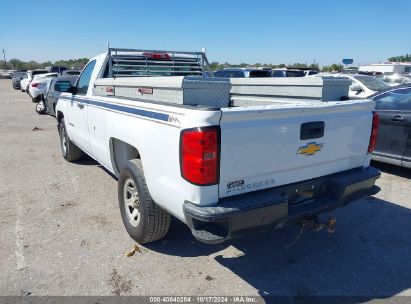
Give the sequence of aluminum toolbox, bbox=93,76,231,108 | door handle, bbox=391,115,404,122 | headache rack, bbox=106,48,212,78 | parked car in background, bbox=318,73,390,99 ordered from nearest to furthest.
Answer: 1. aluminum toolbox, bbox=93,76,231,108
2. headache rack, bbox=106,48,212,78
3. door handle, bbox=391,115,404,122
4. parked car in background, bbox=318,73,390,99

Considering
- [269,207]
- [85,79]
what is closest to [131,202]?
[269,207]

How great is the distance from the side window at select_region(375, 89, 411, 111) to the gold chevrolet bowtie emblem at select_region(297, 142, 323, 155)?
3412mm

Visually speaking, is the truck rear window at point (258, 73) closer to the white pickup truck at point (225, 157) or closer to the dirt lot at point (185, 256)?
the dirt lot at point (185, 256)

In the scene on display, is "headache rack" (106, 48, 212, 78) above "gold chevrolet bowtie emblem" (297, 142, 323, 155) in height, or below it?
above

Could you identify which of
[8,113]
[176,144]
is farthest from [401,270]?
[8,113]

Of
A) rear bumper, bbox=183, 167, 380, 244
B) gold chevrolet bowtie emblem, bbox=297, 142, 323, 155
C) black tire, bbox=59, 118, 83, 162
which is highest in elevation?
gold chevrolet bowtie emblem, bbox=297, 142, 323, 155

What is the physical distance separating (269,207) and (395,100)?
174 inches

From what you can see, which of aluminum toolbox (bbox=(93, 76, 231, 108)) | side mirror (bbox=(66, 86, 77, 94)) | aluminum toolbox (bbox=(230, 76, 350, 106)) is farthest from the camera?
side mirror (bbox=(66, 86, 77, 94))

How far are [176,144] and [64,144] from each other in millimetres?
4961

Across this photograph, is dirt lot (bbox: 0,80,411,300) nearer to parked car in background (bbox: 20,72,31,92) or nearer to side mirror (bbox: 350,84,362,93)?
side mirror (bbox: 350,84,362,93)

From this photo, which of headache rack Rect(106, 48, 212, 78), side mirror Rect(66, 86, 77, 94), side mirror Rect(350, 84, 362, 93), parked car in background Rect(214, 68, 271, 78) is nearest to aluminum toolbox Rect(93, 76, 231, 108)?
headache rack Rect(106, 48, 212, 78)

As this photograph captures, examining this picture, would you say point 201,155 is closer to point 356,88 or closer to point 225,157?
point 225,157

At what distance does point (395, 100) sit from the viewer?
19.6ft

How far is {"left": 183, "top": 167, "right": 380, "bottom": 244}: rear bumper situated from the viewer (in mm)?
2617
